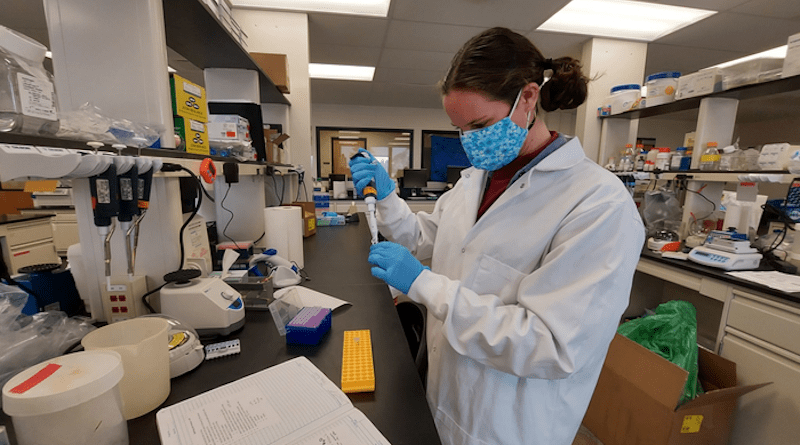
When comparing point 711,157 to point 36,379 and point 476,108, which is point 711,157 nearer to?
point 476,108

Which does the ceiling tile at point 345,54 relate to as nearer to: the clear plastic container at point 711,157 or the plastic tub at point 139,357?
the clear plastic container at point 711,157

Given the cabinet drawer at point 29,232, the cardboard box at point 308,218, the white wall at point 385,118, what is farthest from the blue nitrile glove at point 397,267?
the white wall at point 385,118

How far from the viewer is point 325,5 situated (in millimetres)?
2506

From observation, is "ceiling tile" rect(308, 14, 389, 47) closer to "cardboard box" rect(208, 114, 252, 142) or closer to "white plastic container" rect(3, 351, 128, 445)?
"cardboard box" rect(208, 114, 252, 142)

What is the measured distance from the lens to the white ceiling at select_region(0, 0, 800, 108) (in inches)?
93.0

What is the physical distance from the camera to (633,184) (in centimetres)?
241

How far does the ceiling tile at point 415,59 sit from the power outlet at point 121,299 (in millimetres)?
3093

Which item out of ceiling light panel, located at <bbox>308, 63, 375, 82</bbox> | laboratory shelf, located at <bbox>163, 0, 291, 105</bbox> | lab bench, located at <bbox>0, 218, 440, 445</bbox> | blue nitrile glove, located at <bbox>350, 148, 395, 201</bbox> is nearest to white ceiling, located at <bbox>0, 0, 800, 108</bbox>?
ceiling light panel, located at <bbox>308, 63, 375, 82</bbox>

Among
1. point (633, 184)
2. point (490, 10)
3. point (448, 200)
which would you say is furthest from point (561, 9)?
point (448, 200)

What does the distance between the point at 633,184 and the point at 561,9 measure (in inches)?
57.3

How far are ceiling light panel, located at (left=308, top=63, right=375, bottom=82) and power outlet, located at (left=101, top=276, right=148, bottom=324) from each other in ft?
11.4

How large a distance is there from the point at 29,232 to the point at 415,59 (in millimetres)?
3969

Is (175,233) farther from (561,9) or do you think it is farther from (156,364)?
(561,9)

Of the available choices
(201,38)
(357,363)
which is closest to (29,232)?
(201,38)
